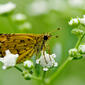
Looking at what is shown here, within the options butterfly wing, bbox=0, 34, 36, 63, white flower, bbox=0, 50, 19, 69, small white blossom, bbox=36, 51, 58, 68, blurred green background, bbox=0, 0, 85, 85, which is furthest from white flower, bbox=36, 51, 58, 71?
blurred green background, bbox=0, 0, 85, 85

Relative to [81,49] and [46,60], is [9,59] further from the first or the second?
[81,49]

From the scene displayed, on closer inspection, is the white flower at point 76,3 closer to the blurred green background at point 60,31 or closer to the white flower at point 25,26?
the blurred green background at point 60,31

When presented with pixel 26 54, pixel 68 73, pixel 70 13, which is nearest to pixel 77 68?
pixel 68 73

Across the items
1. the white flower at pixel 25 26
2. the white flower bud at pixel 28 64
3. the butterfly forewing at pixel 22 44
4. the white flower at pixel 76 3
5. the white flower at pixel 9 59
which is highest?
the white flower at pixel 76 3

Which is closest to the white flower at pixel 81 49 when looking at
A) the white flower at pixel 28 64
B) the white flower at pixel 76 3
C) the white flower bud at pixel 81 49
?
the white flower bud at pixel 81 49

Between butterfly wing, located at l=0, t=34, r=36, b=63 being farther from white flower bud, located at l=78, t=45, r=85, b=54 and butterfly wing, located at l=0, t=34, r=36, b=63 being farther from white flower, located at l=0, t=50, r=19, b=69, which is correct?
white flower bud, located at l=78, t=45, r=85, b=54

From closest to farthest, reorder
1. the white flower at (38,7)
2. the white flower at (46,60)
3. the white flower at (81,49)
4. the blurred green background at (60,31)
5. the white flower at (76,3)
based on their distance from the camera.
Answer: the white flower at (81,49)
the white flower at (46,60)
the blurred green background at (60,31)
the white flower at (76,3)
the white flower at (38,7)

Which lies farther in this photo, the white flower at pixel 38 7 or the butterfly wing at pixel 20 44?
the white flower at pixel 38 7

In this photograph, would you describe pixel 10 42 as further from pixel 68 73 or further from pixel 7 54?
pixel 68 73

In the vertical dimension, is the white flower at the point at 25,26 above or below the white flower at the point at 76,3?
below
